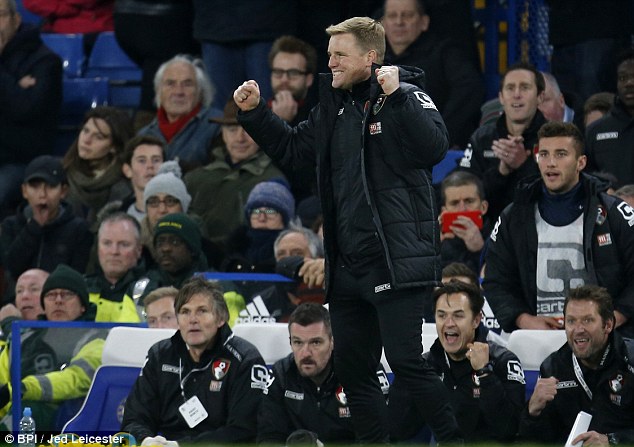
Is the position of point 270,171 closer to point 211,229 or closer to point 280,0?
point 211,229

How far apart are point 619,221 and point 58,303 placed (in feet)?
12.4

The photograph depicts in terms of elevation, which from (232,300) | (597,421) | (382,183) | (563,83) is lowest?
(597,421)

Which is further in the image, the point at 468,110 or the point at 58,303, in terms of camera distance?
the point at 468,110

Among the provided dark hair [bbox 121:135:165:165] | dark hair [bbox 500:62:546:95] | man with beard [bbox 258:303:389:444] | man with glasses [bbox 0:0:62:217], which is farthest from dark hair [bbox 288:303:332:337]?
man with glasses [bbox 0:0:62:217]

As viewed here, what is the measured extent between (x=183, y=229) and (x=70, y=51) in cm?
443

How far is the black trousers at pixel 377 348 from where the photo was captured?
7.35 metres

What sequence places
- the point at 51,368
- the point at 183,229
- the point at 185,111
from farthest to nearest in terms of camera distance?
1. the point at 185,111
2. the point at 183,229
3. the point at 51,368

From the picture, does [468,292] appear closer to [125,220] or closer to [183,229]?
[183,229]

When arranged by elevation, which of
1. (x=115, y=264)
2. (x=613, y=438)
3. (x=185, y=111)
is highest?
(x=185, y=111)

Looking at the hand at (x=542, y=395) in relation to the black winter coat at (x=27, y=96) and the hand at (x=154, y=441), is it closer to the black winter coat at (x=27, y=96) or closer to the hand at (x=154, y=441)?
the hand at (x=154, y=441)

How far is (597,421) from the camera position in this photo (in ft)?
28.1

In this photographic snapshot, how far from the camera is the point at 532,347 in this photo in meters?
9.14

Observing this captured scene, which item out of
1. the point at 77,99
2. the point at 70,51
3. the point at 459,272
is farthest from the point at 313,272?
the point at 70,51

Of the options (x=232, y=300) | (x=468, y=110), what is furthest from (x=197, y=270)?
(x=468, y=110)
